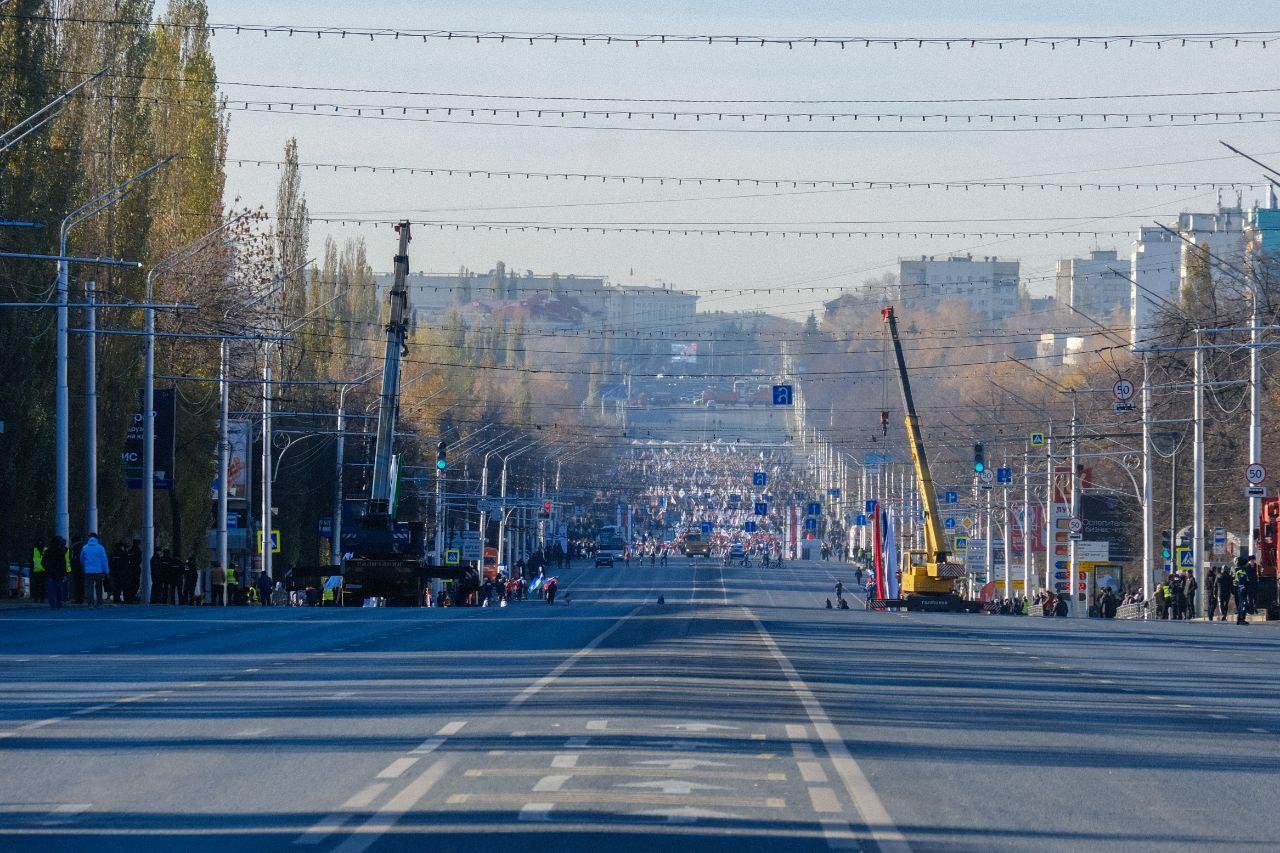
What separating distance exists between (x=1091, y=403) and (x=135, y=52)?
54.3 metres

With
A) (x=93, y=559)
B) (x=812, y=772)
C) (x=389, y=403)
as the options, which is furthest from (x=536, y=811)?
(x=389, y=403)

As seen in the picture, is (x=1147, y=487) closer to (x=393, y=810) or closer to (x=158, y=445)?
(x=158, y=445)

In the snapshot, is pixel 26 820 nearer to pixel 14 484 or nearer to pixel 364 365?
pixel 14 484

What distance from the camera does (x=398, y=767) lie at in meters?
14.2

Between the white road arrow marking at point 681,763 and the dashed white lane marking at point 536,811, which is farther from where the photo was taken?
the white road arrow marking at point 681,763

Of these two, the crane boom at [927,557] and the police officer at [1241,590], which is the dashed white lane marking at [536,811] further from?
the crane boom at [927,557]

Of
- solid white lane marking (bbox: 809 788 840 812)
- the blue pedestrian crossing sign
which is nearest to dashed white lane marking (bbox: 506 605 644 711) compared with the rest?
solid white lane marking (bbox: 809 788 840 812)

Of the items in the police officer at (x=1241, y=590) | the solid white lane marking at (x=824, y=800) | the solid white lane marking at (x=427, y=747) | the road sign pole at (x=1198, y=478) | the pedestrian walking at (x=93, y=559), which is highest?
the road sign pole at (x=1198, y=478)

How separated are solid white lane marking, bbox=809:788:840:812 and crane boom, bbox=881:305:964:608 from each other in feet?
160

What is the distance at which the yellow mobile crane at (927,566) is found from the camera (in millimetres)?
61844

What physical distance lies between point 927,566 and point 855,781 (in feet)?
163

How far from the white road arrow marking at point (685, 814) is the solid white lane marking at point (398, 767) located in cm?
235

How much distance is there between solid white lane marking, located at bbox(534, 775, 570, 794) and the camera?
13.0m

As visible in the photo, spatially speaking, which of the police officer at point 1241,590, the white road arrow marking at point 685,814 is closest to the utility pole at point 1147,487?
the police officer at point 1241,590
